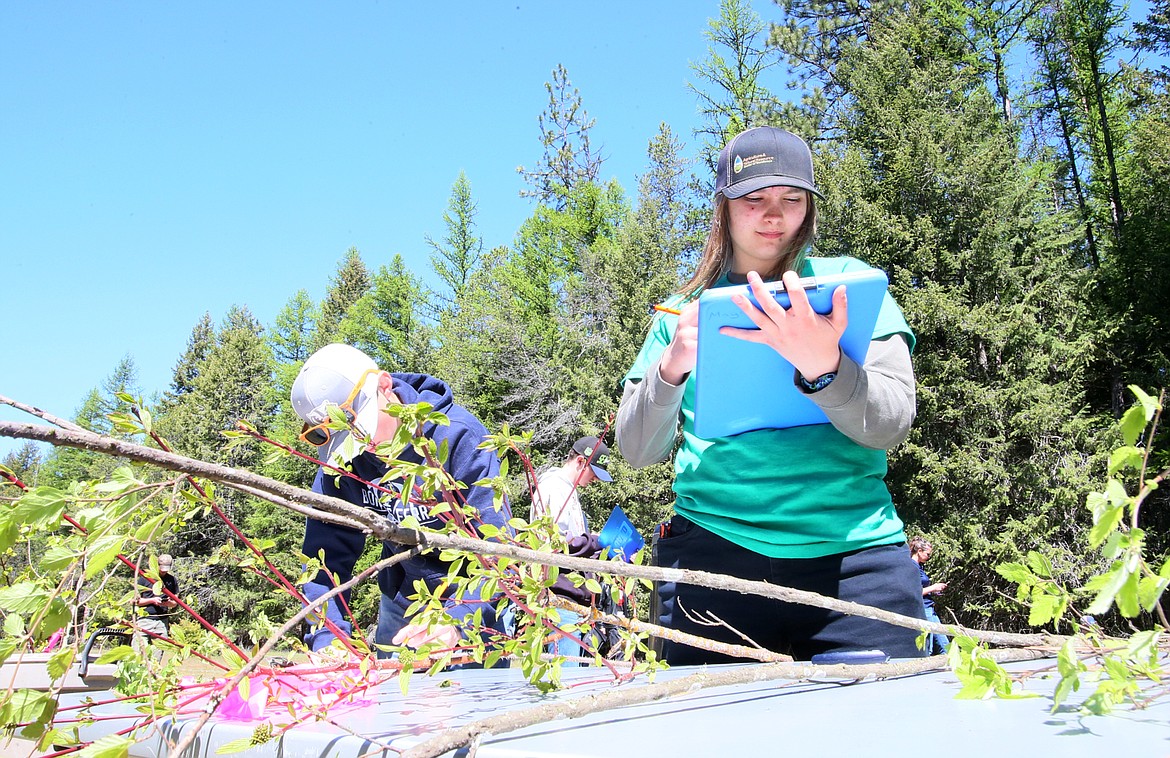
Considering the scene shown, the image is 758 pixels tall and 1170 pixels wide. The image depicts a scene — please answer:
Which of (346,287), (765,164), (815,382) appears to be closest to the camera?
(815,382)

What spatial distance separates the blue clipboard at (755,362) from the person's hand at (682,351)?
79 millimetres

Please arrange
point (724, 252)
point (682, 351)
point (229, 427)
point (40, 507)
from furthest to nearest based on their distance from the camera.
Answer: point (229, 427) → point (724, 252) → point (682, 351) → point (40, 507)

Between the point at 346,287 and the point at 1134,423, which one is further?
the point at 346,287

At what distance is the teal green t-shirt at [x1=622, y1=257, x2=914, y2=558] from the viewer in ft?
5.61

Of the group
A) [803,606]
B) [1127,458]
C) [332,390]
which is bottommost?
[803,606]

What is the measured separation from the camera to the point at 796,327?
4.60 ft

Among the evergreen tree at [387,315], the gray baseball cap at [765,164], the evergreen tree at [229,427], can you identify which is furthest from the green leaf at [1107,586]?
the evergreen tree at [387,315]

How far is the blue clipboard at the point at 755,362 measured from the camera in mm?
1391

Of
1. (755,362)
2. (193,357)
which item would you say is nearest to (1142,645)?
(755,362)

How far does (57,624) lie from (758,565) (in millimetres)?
1269

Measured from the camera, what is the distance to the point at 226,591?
26422mm

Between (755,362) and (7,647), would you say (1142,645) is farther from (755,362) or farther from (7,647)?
(7,647)

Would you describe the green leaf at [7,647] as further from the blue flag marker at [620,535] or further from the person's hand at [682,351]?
the blue flag marker at [620,535]

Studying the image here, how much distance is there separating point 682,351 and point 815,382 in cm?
28
